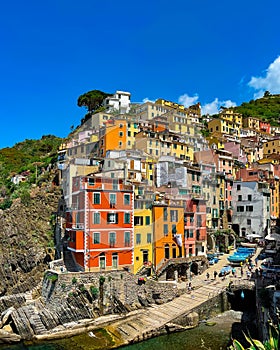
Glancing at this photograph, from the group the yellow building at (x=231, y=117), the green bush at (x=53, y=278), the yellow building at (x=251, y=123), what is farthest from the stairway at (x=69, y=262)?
the yellow building at (x=251, y=123)

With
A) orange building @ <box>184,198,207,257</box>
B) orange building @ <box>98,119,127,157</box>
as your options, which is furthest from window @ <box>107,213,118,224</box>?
orange building @ <box>98,119,127,157</box>

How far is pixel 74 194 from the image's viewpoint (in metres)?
29.8

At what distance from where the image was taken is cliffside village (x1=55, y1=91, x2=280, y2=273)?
1057 inches

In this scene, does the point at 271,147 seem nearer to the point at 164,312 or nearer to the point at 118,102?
the point at 118,102

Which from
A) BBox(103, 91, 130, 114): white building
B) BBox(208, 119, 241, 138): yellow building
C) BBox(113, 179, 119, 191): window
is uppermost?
BBox(103, 91, 130, 114): white building

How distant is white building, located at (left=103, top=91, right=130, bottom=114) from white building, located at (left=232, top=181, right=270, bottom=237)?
74.3ft

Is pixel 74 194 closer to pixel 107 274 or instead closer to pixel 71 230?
pixel 71 230

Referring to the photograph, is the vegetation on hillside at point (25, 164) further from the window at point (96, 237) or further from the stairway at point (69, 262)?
the window at point (96, 237)

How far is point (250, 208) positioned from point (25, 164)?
137 feet

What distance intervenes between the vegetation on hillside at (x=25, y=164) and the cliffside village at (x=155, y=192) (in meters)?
5.99

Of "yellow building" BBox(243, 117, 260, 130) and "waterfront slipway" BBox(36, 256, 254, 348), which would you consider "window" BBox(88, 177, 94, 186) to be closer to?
"waterfront slipway" BBox(36, 256, 254, 348)

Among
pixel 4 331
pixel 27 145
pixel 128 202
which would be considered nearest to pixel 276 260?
pixel 128 202

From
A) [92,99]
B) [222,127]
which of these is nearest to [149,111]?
[92,99]

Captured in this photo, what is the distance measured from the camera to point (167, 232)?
99.0 ft
